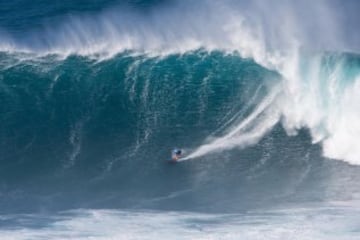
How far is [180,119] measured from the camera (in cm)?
2383

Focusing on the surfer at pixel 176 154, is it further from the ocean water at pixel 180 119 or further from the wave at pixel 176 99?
the wave at pixel 176 99

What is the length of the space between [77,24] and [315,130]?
11375 millimetres

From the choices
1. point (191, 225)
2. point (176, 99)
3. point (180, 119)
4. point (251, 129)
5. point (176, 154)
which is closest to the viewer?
point (191, 225)

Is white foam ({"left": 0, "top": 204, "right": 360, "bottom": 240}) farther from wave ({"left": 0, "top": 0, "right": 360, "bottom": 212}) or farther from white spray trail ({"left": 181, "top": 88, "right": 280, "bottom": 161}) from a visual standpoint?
white spray trail ({"left": 181, "top": 88, "right": 280, "bottom": 161})

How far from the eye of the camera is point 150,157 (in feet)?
73.7

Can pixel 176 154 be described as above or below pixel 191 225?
above

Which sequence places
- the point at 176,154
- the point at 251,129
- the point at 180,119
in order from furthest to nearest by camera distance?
the point at 180,119
the point at 251,129
the point at 176,154

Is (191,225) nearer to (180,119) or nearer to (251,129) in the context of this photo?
(251,129)

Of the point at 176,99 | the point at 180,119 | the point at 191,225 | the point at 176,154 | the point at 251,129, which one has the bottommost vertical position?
the point at 191,225

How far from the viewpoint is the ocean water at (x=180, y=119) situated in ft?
65.1

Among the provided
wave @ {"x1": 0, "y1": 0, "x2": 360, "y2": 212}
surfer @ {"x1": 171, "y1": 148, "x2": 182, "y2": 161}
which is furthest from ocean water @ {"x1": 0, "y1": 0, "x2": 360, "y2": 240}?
surfer @ {"x1": 171, "y1": 148, "x2": 182, "y2": 161}

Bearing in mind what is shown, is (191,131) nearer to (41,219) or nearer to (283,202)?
(283,202)

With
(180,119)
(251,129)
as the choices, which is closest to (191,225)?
(251,129)

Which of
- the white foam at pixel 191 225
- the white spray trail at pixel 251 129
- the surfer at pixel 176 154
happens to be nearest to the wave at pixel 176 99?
the white spray trail at pixel 251 129
